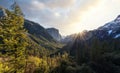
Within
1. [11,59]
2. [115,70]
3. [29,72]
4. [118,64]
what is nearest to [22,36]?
[11,59]

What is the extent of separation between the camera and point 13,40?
122 ft

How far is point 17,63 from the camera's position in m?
39.2

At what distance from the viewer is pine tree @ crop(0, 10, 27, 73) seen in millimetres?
37438

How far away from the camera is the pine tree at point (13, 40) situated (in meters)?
37.4

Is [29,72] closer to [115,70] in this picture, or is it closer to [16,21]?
[115,70]

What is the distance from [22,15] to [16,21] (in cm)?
252

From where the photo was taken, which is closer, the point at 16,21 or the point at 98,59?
the point at 16,21

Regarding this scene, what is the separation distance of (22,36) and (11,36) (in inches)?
87.8

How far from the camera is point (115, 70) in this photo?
323ft

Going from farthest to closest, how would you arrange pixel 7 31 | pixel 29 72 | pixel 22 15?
1. pixel 29 72
2. pixel 22 15
3. pixel 7 31

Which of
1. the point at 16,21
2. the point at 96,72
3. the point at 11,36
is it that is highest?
the point at 16,21

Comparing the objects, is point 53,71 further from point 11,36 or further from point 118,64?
point 11,36

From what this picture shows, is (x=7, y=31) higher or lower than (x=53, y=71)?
higher

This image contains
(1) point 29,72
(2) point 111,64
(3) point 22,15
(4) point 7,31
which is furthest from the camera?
(2) point 111,64
